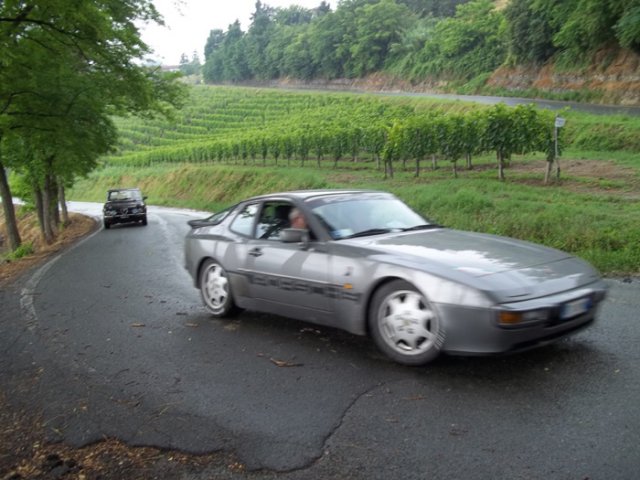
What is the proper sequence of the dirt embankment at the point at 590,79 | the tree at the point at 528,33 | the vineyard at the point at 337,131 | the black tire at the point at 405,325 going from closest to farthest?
the black tire at the point at 405,325, the vineyard at the point at 337,131, the dirt embankment at the point at 590,79, the tree at the point at 528,33

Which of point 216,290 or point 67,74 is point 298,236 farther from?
point 67,74

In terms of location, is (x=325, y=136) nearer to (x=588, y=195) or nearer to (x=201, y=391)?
(x=588, y=195)

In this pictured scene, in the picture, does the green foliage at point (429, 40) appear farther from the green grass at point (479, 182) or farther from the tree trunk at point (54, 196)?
the tree trunk at point (54, 196)

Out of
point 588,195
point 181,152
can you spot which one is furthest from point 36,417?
point 181,152

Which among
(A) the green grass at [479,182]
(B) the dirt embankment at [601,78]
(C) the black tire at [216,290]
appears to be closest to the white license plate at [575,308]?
(C) the black tire at [216,290]

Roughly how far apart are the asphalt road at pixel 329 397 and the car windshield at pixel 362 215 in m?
1.05

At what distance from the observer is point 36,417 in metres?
4.05

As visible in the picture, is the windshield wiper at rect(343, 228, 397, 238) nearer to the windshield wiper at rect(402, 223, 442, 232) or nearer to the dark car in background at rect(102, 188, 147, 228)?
the windshield wiper at rect(402, 223, 442, 232)

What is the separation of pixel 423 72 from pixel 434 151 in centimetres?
4886

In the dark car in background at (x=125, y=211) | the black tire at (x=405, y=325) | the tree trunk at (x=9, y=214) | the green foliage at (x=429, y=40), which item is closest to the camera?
the black tire at (x=405, y=325)

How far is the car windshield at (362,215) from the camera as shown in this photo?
5.30 metres

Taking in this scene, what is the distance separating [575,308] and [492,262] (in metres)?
0.69

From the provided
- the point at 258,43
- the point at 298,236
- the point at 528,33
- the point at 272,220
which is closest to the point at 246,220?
the point at 272,220

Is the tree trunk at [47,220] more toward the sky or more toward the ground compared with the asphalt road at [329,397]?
more toward the ground
